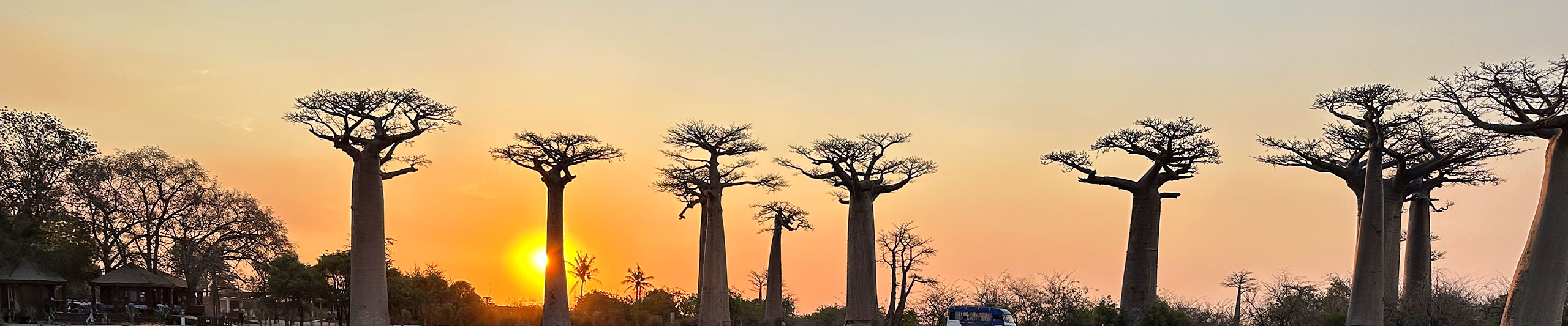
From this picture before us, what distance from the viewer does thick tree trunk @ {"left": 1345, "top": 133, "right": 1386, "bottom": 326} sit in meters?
22.8

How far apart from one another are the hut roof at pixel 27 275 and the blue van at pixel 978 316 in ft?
96.7

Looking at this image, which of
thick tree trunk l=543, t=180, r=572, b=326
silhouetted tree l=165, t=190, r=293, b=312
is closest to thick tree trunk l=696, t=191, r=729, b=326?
thick tree trunk l=543, t=180, r=572, b=326

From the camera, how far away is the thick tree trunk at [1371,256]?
74.7ft

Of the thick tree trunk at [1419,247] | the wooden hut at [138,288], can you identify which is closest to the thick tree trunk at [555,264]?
the wooden hut at [138,288]

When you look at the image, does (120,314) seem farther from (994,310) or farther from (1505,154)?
(1505,154)

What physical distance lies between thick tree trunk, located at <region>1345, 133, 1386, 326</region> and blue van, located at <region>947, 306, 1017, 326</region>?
28.7ft

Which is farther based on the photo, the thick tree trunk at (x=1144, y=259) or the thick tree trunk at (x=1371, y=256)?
the thick tree trunk at (x=1144, y=259)

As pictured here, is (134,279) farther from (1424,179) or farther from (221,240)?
(1424,179)

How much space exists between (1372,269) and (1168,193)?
20.6ft

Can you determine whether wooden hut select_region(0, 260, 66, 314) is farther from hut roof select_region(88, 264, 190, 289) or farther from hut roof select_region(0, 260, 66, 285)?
hut roof select_region(88, 264, 190, 289)

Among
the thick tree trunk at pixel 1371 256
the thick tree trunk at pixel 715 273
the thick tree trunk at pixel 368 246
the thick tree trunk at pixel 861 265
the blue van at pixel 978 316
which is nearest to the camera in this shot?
the thick tree trunk at pixel 1371 256

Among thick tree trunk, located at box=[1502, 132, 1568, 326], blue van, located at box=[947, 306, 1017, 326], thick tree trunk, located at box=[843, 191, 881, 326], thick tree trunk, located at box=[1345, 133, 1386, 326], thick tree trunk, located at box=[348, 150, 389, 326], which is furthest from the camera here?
thick tree trunk, located at box=[843, 191, 881, 326]

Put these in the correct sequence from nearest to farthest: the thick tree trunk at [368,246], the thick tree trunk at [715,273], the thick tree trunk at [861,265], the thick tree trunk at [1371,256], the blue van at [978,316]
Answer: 1. the thick tree trunk at [1371,256]
2. the thick tree trunk at [368,246]
3. the blue van at [978,316]
4. the thick tree trunk at [861,265]
5. the thick tree trunk at [715,273]

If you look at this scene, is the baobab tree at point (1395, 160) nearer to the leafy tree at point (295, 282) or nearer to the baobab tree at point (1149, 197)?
the baobab tree at point (1149, 197)
